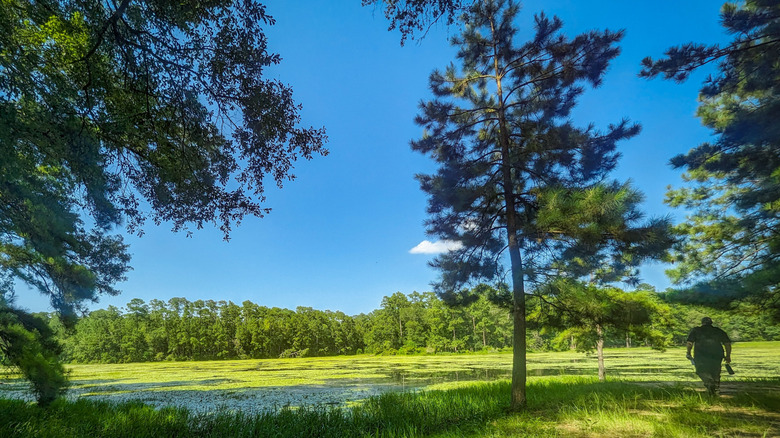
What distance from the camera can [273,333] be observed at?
5159 cm

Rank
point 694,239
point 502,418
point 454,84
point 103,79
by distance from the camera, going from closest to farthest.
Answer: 1. point 103,79
2. point 502,418
3. point 454,84
4. point 694,239

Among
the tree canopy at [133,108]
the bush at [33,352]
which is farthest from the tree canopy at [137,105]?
the bush at [33,352]

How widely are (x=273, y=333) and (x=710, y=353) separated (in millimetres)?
54733

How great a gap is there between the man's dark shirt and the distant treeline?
40306 millimetres

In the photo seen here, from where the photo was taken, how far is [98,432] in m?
5.38

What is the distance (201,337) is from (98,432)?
52.8m

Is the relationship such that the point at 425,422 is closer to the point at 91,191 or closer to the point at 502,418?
the point at 502,418

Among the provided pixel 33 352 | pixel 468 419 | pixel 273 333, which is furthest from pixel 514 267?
pixel 273 333

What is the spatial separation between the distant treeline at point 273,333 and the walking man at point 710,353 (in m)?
40.2

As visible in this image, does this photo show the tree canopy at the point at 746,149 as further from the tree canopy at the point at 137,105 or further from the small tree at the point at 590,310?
the tree canopy at the point at 137,105

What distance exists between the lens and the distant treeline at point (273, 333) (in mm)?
46094

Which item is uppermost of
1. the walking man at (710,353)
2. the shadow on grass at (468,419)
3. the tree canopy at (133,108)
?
the tree canopy at (133,108)

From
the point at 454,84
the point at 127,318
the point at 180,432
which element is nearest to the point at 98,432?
the point at 180,432

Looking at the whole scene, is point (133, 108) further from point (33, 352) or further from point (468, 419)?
point (468, 419)
